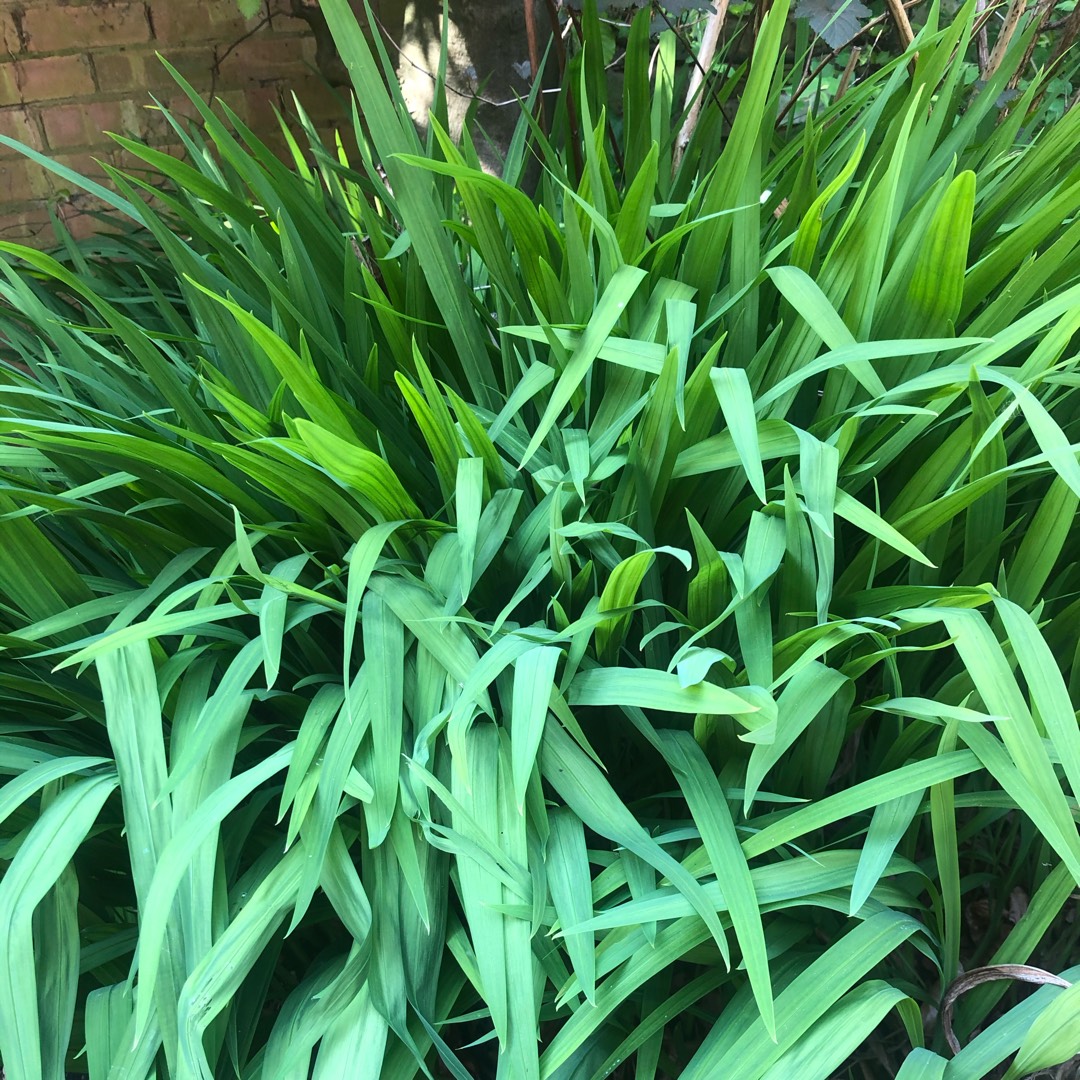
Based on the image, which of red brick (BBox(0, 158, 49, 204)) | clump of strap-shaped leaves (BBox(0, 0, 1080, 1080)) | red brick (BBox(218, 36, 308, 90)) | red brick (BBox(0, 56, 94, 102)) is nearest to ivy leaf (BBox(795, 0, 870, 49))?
clump of strap-shaped leaves (BBox(0, 0, 1080, 1080))

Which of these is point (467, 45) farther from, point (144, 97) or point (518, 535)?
point (518, 535)

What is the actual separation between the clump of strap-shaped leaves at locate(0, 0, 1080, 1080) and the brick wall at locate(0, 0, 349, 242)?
1.42 metres

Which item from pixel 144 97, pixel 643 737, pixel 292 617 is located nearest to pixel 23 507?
pixel 292 617

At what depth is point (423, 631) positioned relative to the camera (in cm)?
49

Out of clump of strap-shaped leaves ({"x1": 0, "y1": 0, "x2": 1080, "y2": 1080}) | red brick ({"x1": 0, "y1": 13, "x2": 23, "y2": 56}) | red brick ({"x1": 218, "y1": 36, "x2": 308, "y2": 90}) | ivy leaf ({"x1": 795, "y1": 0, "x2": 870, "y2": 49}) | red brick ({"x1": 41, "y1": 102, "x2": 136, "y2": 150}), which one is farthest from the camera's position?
red brick ({"x1": 218, "y1": 36, "x2": 308, "y2": 90})

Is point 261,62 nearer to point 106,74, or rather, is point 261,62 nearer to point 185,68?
point 185,68

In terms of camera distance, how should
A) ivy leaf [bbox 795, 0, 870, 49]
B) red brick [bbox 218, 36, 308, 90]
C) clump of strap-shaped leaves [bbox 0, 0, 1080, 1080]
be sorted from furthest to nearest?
red brick [bbox 218, 36, 308, 90], ivy leaf [bbox 795, 0, 870, 49], clump of strap-shaped leaves [bbox 0, 0, 1080, 1080]

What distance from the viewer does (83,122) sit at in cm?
183

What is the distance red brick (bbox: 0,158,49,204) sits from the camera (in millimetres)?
1826

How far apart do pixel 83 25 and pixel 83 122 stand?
0.19 meters

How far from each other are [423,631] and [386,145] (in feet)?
1.36

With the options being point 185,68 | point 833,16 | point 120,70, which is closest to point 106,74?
point 120,70

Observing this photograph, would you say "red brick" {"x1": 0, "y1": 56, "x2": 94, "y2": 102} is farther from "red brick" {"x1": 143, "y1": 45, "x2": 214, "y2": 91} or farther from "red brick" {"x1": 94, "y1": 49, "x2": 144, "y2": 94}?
"red brick" {"x1": 143, "y1": 45, "x2": 214, "y2": 91}

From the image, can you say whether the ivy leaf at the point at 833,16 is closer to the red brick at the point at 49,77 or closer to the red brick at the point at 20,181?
the red brick at the point at 49,77
